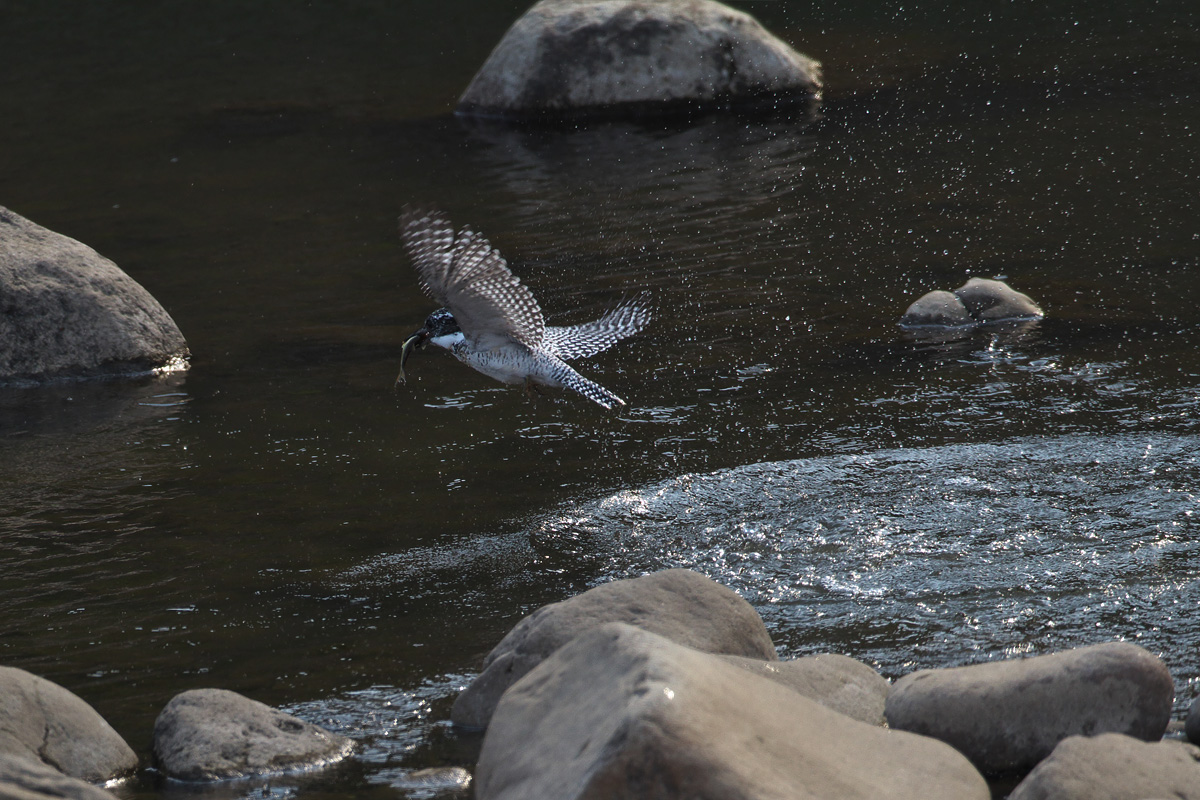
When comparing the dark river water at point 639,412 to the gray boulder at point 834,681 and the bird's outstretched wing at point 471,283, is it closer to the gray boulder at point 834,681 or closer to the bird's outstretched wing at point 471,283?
the gray boulder at point 834,681

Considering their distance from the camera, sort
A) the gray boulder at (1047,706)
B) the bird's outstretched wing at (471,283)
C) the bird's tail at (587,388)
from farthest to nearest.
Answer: the bird's tail at (587,388)
the bird's outstretched wing at (471,283)
the gray boulder at (1047,706)

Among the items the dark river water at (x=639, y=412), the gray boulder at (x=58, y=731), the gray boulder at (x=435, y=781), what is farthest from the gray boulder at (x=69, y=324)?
the gray boulder at (x=435, y=781)

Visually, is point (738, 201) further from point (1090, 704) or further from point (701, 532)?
point (1090, 704)

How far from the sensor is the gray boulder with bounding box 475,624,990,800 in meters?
3.58

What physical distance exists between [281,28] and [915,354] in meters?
17.7

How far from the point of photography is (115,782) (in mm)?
4906

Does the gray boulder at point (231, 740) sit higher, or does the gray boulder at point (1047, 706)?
the gray boulder at point (1047, 706)

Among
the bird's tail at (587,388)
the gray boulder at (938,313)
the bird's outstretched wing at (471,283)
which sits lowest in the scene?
the gray boulder at (938,313)

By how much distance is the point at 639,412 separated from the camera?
8.53 m

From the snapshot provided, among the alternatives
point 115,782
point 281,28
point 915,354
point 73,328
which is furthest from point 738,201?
point 281,28

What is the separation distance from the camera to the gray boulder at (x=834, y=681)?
486cm

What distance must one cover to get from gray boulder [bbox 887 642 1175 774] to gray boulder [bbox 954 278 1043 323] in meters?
5.22

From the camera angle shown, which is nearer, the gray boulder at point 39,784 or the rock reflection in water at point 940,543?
the gray boulder at point 39,784

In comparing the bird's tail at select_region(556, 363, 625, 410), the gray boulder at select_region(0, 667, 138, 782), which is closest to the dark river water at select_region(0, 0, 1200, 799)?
the gray boulder at select_region(0, 667, 138, 782)
